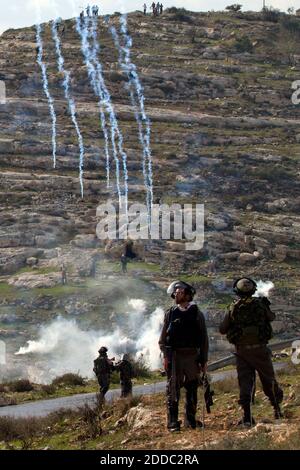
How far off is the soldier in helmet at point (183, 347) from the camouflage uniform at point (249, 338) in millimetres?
381

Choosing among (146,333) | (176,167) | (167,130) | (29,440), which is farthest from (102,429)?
(167,130)

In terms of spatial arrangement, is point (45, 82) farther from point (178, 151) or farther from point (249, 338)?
point (249, 338)

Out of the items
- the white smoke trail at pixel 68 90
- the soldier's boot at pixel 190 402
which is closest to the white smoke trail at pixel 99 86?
the white smoke trail at pixel 68 90

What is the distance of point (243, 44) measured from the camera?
101812mm

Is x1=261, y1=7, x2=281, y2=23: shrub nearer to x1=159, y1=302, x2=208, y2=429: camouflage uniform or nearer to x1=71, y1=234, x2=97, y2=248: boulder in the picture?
x1=71, y1=234, x2=97, y2=248: boulder

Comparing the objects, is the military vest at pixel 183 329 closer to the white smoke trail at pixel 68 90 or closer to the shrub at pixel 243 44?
the white smoke trail at pixel 68 90

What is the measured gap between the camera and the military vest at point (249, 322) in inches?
560

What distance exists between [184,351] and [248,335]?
0.86 m

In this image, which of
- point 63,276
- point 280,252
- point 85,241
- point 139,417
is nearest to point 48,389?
point 139,417

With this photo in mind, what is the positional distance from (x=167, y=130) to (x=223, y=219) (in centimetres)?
1786

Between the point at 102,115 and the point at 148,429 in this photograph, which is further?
the point at 102,115

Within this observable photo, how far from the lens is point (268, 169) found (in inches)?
2872
